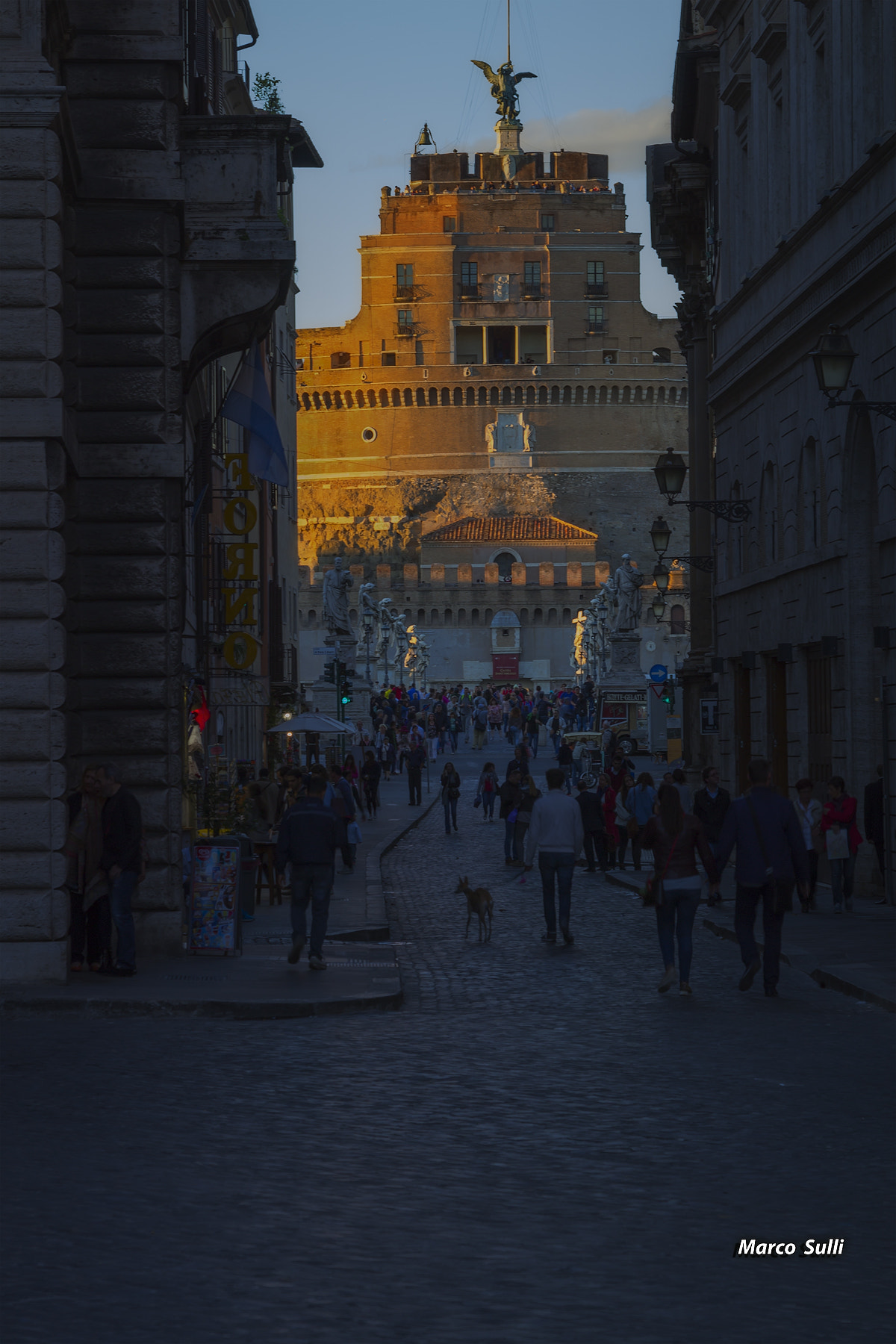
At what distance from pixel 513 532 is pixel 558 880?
314 ft

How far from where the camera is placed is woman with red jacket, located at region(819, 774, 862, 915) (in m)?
17.4

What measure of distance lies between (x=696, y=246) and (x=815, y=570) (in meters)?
12.8

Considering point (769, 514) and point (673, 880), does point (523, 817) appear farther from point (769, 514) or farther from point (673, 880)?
point (673, 880)

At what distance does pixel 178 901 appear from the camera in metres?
14.0

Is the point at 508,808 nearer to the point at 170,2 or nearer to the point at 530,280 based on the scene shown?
the point at 170,2

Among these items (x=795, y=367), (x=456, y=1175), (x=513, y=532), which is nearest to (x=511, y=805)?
(x=795, y=367)

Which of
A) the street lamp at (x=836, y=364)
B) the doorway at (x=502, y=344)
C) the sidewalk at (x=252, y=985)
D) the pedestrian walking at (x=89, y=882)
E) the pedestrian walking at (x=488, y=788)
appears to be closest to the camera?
the sidewalk at (x=252, y=985)

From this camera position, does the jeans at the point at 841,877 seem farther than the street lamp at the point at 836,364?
Yes

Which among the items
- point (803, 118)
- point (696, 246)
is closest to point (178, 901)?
point (803, 118)

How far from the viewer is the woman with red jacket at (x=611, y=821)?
2527 cm

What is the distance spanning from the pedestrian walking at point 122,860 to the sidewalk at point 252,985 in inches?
7.8

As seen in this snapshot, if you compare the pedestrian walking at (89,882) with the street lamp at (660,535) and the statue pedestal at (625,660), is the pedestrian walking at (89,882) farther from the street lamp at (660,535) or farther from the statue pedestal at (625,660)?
the statue pedestal at (625,660)

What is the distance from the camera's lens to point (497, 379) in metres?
116

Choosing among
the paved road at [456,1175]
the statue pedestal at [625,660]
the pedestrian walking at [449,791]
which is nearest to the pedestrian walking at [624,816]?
the pedestrian walking at [449,791]
